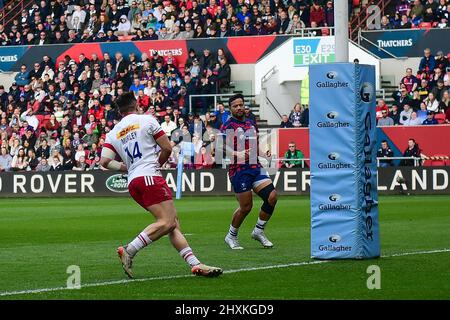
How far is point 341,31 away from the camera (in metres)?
15.2

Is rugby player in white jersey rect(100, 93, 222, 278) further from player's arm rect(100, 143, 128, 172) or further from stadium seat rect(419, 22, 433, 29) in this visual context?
stadium seat rect(419, 22, 433, 29)

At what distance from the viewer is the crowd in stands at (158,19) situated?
42.2m

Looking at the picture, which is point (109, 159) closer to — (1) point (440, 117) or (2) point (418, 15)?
(1) point (440, 117)

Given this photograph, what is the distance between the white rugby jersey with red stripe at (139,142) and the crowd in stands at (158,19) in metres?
28.6

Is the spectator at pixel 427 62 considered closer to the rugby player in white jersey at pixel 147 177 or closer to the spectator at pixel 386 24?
the spectator at pixel 386 24

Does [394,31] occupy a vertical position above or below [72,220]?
above

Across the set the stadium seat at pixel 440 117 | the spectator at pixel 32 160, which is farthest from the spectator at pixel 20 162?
the stadium seat at pixel 440 117

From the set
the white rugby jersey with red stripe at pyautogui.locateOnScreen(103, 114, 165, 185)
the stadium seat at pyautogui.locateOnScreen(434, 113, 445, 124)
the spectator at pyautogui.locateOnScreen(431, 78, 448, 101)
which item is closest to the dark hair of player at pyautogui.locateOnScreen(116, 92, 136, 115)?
the white rugby jersey with red stripe at pyautogui.locateOnScreen(103, 114, 165, 185)

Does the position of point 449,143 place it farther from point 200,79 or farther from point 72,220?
point 72,220

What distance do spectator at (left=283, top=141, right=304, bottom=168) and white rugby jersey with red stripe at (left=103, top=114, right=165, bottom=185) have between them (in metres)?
22.7

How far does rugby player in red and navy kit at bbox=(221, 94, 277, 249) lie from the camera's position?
17062mm

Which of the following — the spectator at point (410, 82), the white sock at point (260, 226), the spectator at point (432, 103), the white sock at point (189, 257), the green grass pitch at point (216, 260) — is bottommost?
the green grass pitch at point (216, 260)

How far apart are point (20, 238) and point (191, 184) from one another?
639 inches

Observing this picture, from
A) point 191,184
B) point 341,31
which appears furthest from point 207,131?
point 341,31
